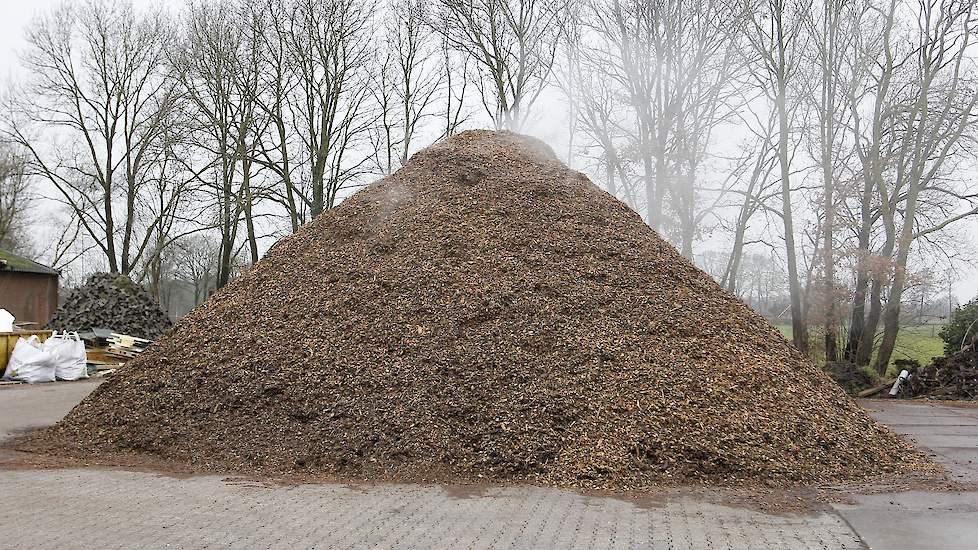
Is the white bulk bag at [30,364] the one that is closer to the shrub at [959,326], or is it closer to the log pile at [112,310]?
the log pile at [112,310]

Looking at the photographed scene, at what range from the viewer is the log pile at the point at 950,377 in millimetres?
11930

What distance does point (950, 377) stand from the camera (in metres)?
12.3

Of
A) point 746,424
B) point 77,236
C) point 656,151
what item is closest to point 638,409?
point 746,424

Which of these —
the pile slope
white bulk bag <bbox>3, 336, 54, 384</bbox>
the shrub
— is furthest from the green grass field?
white bulk bag <bbox>3, 336, 54, 384</bbox>

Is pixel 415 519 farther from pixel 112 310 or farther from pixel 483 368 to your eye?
pixel 112 310

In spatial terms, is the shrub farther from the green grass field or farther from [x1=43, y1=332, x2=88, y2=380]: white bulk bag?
[x1=43, y1=332, x2=88, y2=380]: white bulk bag

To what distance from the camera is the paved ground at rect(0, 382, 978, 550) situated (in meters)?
3.90

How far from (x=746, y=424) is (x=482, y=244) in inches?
112

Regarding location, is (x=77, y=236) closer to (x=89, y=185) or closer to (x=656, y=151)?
(x=89, y=185)

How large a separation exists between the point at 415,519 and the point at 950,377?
11145 mm

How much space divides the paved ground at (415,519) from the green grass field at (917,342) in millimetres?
10804

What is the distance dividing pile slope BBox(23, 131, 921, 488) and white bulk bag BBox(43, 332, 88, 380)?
683cm

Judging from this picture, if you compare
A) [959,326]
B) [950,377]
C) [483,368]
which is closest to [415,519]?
[483,368]

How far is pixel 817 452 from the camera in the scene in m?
5.50
